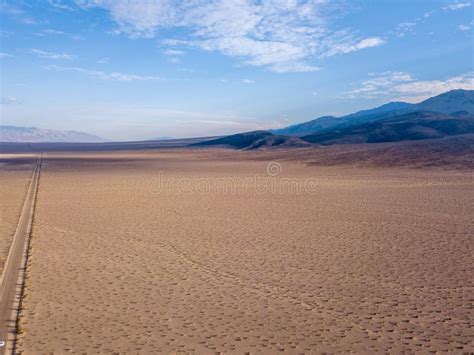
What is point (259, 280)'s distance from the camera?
866 centimetres

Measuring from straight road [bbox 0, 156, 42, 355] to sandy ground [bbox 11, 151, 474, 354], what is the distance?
9.2 inches

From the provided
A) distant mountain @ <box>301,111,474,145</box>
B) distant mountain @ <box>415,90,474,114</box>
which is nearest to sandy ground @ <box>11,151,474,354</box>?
distant mountain @ <box>301,111,474,145</box>

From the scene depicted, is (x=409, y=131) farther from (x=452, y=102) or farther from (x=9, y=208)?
(x=452, y=102)

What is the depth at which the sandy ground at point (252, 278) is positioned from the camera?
613 centimetres

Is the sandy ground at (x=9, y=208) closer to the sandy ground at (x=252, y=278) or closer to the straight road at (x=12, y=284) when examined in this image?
the straight road at (x=12, y=284)

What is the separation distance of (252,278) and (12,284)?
5357 millimetres

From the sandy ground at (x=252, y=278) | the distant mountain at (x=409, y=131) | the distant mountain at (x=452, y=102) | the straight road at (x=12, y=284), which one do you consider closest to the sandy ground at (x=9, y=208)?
the straight road at (x=12, y=284)

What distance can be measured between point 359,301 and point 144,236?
25.2ft

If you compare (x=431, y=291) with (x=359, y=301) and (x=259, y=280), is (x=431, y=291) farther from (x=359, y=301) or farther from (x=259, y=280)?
(x=259, y=280)

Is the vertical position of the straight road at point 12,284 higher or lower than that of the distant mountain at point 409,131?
lower

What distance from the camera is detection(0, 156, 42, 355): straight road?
6195 mm

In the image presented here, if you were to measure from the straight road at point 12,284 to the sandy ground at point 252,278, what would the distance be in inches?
9.2

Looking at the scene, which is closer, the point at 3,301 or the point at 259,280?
the point at 3,301

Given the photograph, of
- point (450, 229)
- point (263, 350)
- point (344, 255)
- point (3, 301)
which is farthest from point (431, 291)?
point (3, 301)
